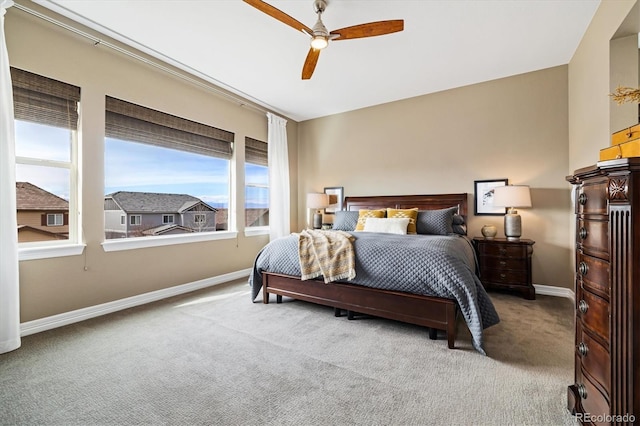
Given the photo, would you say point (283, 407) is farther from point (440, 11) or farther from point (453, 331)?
point (440, 11)

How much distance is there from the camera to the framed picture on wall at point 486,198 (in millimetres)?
3928

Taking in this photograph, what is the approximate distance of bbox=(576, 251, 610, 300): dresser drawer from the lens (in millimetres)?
1137

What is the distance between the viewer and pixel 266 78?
389 centimetres

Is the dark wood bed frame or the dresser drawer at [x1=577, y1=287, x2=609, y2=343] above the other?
the dresser drawer at [x1=577, y1=287, x2=609, y2=343]

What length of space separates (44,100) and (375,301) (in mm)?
3514

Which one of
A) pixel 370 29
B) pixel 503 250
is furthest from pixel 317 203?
pixel 370 29

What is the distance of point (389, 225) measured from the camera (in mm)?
3600

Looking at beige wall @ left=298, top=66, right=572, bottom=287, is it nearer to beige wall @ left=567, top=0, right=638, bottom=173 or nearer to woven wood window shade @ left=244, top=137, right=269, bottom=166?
beige wall @ left=567, top=0, right=638, bottom=173

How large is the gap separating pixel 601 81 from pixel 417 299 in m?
2.57

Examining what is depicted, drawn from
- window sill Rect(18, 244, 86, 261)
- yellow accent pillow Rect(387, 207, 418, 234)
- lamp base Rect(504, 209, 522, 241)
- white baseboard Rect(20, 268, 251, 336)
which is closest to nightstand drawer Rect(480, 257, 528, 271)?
lamp base Rect(504, 209, 522, 241)

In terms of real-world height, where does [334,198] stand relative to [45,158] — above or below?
below

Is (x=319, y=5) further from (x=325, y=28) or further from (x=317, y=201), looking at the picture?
(x=317, y=201)

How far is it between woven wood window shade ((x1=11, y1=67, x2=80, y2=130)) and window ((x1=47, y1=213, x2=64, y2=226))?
85 centimetres

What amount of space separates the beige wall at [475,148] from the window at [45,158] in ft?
12.3
